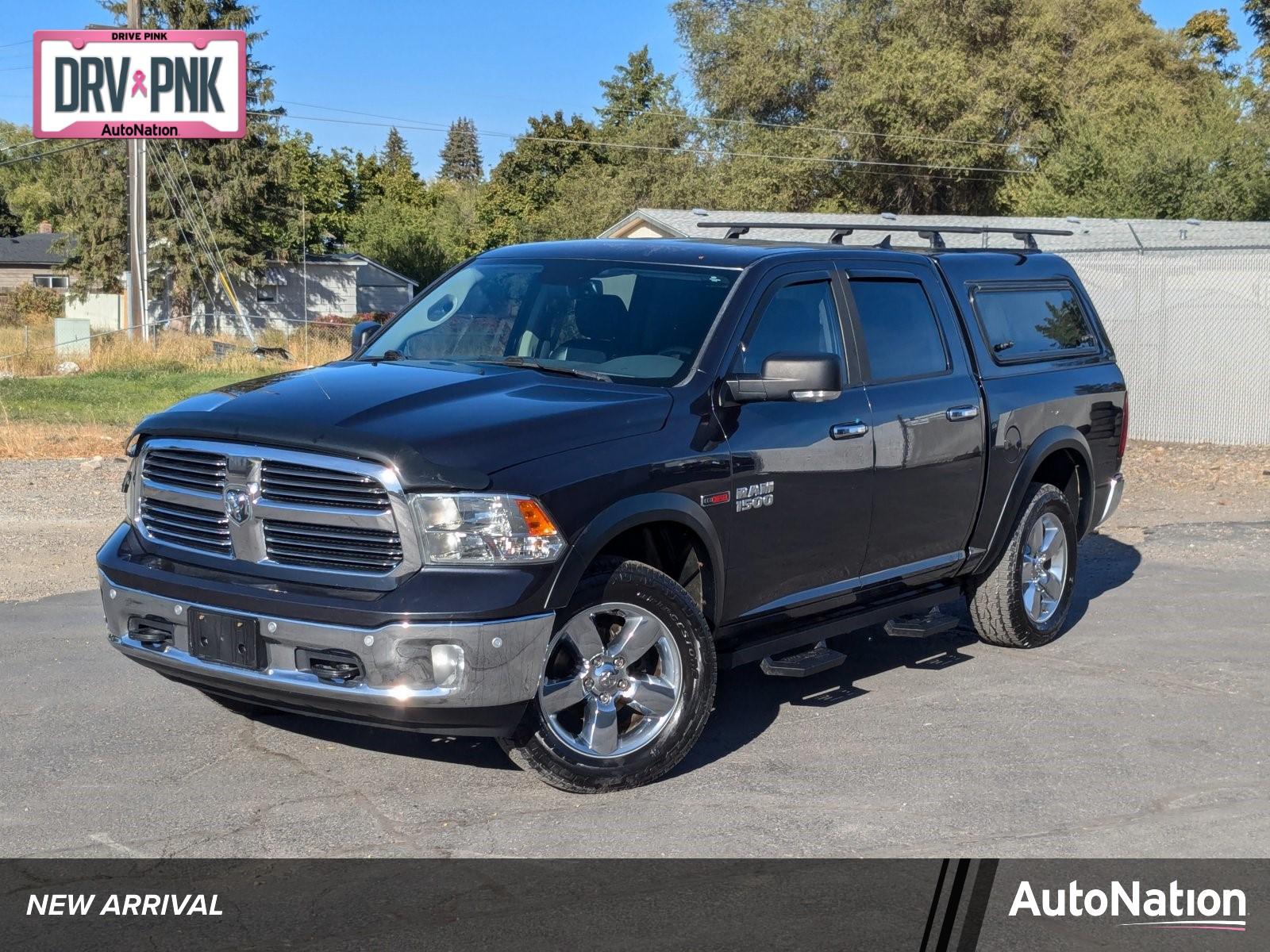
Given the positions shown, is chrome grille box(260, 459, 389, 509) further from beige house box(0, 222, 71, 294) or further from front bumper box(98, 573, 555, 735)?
beige house box(0, 222, 71, 294)

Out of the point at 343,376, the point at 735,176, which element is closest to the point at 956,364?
the point at 343,376

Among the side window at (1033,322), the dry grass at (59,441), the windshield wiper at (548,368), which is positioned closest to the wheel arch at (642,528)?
the windshield wiper at (548,368)

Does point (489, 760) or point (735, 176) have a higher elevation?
point (735, 176)

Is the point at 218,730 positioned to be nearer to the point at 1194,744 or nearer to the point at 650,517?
the point at 650,517

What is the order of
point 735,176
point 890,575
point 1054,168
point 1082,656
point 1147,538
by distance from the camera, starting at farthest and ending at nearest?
point 735,176 < point 1054,168 < point 1147,538 < point 1082,656 < point 890,575

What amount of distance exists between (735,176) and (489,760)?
47258 millimetres

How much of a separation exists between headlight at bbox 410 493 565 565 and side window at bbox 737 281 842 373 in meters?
1.43

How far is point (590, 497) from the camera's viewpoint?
509 centimetres

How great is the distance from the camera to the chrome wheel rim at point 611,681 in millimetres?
5117

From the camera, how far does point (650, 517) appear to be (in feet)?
17.4

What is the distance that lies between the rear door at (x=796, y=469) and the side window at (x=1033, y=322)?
1.36m

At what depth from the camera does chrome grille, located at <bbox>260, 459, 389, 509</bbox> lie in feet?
15.9

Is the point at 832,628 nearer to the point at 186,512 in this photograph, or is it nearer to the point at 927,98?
the point at 186,512

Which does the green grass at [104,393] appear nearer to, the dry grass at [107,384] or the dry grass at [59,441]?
the dry grass at [107,384]
